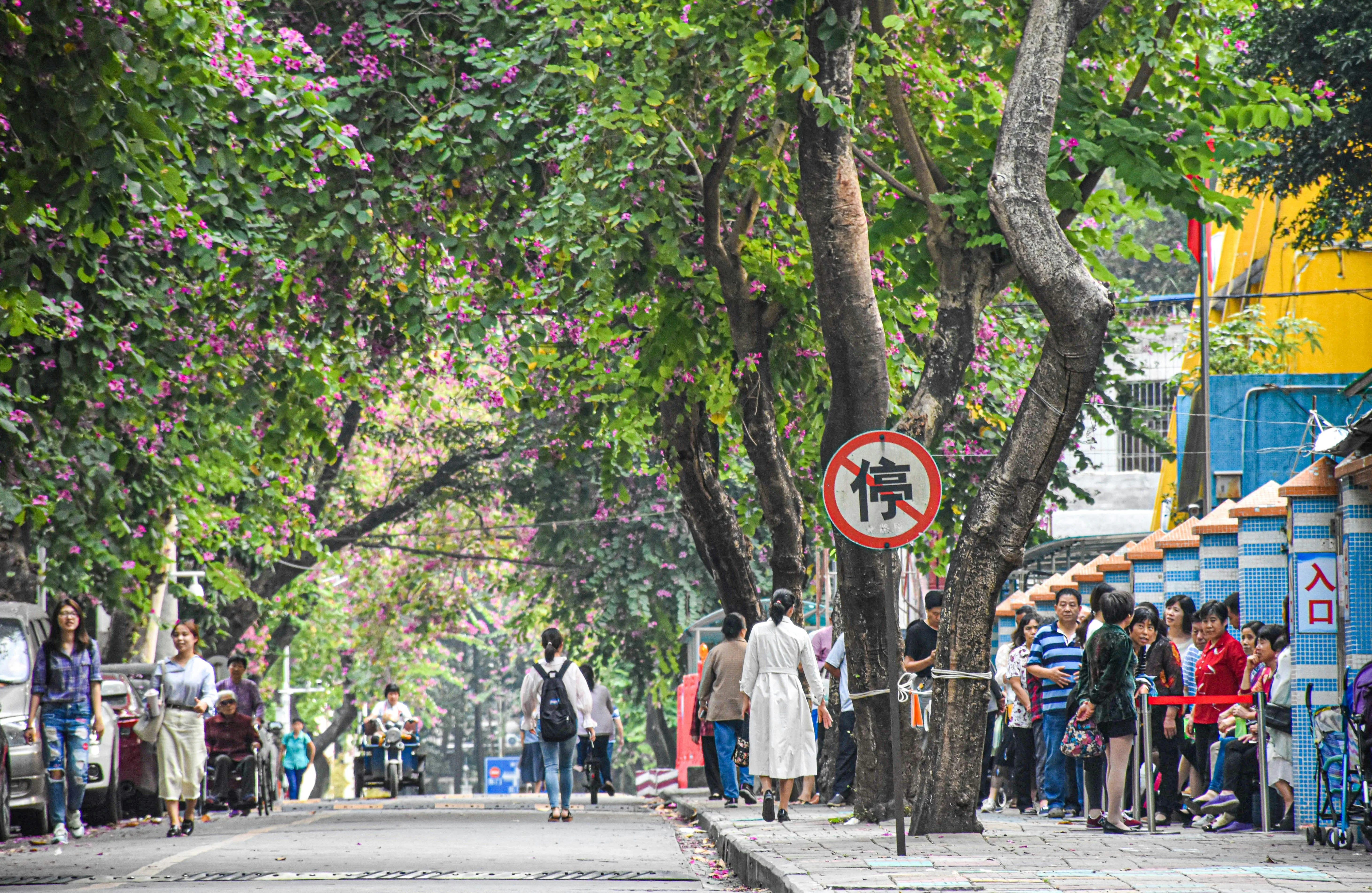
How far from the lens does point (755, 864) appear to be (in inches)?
437

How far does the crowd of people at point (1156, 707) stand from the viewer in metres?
12.9

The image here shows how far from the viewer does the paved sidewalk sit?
8883 millimetres

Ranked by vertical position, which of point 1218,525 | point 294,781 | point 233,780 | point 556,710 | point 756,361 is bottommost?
point 294,781

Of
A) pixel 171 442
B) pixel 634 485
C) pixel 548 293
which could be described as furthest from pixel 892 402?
pixel 634 485

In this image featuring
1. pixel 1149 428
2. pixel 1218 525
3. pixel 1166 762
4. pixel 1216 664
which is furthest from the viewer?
pixel 1149 428

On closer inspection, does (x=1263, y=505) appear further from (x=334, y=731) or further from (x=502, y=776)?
(x=502, y=776)

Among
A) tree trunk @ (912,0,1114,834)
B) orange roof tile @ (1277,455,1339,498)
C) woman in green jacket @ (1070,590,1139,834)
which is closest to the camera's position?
tree trunk @ (912,0,1114,834)

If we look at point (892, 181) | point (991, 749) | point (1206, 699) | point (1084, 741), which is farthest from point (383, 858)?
A: point (991, 749)

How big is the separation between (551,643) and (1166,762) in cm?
630

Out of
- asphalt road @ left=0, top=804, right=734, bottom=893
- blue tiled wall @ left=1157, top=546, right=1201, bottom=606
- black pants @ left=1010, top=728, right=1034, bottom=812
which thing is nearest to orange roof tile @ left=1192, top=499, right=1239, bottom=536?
blue tiled wall @ left=1157, top=546, right=1201, bottom=606

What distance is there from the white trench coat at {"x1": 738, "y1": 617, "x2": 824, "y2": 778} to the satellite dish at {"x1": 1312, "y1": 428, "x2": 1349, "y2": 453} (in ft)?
14.2

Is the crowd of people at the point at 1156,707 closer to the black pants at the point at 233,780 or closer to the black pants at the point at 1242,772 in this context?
the black pants at the point at 1242,772

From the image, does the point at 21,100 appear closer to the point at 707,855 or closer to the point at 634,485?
the point at 707,855

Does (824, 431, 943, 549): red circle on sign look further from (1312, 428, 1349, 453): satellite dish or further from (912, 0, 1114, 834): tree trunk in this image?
(1312, 428, 1349, 453): satellite dish
